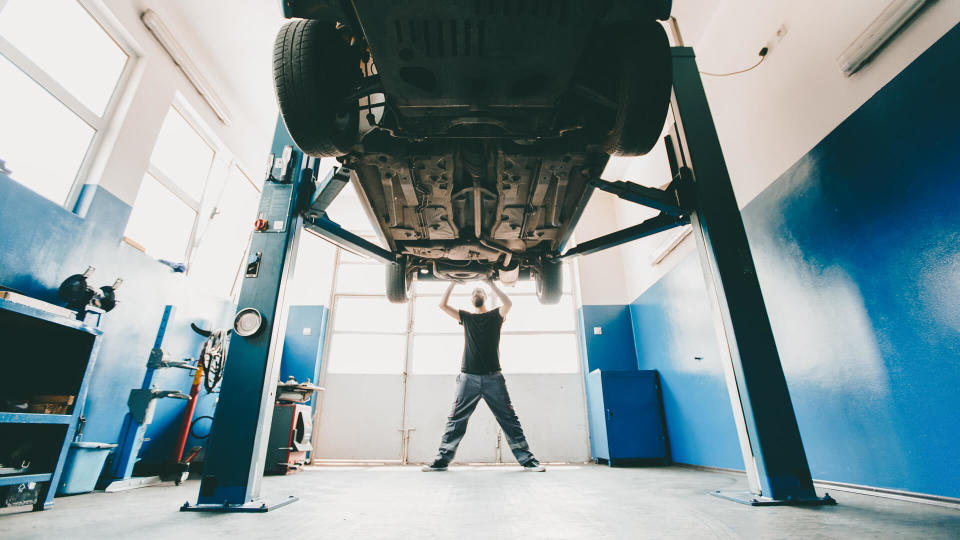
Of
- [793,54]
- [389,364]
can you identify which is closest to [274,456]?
[389,364]

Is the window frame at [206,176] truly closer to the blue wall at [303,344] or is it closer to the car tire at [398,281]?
the blue wall at [303,344]

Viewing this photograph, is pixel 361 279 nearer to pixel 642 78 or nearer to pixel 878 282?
pixel 642 78

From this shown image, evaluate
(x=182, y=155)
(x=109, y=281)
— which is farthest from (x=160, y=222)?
(x=109, y=281)

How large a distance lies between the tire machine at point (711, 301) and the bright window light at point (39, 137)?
5.96ft

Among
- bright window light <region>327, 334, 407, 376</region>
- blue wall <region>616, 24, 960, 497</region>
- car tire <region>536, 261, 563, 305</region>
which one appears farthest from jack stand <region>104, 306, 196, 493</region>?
blue wall <region>616, 24, 960, 497</region>

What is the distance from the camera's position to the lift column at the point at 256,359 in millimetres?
1454

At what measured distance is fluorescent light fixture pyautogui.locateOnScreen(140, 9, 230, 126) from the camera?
3.21 metres

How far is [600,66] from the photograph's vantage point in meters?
1.51

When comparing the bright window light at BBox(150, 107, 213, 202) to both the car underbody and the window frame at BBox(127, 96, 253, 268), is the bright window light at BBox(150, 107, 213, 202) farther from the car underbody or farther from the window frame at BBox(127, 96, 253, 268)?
the car underbody

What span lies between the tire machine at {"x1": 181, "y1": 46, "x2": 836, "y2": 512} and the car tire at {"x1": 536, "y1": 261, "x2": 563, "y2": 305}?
80 cm

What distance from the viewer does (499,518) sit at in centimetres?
128

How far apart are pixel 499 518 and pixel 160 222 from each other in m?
4.10

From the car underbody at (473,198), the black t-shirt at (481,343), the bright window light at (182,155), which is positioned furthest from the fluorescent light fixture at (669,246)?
the bright window light at (182,155)

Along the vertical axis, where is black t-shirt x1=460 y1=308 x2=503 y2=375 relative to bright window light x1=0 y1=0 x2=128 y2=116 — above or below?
below
